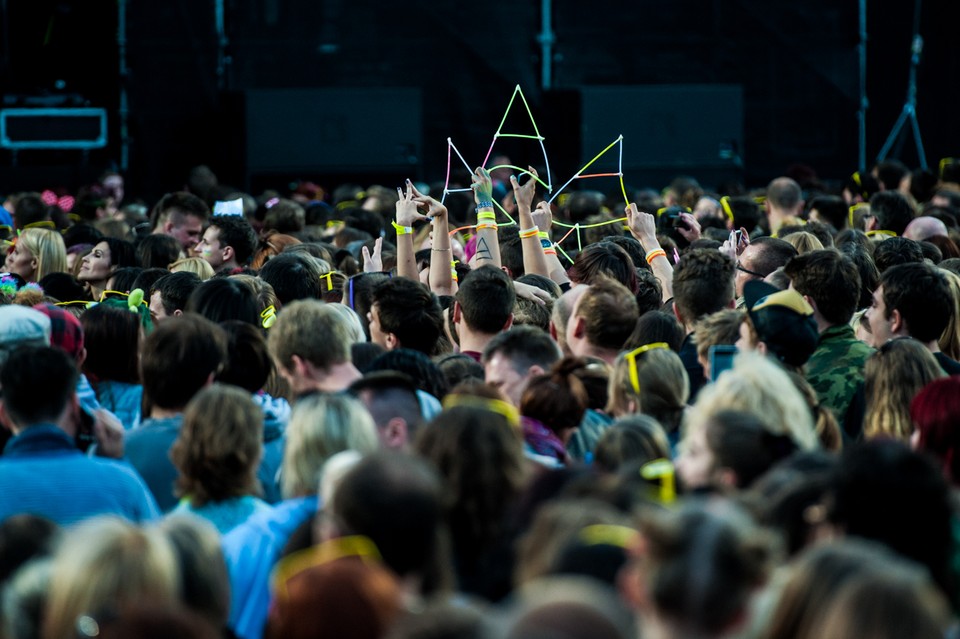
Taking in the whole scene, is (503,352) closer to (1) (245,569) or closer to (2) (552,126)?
(1) (245,569)

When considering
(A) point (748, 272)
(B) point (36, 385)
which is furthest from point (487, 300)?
(B) point (36, 385)

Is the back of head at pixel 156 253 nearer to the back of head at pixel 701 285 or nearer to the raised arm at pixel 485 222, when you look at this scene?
the raised arm at pixel 485 222

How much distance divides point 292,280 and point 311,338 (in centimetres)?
209

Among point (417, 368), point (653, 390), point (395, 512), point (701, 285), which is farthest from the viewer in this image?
point (701, 285)

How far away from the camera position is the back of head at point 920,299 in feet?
17.9

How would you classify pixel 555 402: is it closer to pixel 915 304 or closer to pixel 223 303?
pixel 223 303

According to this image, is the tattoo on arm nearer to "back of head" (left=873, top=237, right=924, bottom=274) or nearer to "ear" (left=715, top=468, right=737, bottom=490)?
"back of head" (left=873, top=237, right=924, bottom=274)

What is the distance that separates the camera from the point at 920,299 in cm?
545

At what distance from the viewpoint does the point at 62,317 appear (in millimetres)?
4988

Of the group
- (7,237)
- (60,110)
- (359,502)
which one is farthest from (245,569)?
(60,110)

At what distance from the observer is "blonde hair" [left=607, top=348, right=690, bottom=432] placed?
4.62m

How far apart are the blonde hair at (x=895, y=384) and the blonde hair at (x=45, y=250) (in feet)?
15.8

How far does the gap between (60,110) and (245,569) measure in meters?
12.7

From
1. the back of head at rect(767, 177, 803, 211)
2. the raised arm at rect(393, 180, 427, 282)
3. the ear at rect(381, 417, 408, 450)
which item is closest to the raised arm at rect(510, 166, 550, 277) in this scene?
the raised arm at rect(393, 180, 427, 282)
